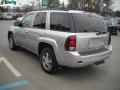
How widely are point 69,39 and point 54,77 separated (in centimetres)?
125

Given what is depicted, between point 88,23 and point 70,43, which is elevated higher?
point 88,23

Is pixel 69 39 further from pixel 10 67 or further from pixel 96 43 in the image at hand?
pixel 10 67

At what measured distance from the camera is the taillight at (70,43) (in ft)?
15.1

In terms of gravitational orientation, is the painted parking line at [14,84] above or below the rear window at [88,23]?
below

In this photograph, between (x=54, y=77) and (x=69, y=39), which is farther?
(x=54, y=77)

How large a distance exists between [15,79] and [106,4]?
48701 mm

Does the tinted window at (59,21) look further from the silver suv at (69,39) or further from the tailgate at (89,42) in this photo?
the tailgate at (89,42)

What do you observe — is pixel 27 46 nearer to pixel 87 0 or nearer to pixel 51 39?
pixel 51 39

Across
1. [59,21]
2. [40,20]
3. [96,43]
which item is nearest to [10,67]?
[40,20]

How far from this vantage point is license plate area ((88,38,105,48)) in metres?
4.95

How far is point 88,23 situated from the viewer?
5.12 meters

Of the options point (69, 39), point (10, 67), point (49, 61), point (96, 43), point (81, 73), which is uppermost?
point (69, 39)

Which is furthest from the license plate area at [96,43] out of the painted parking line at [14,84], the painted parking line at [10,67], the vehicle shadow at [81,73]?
the painted parking line at [10,67]

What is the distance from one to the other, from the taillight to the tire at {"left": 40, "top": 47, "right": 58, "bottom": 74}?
0.63 meters
